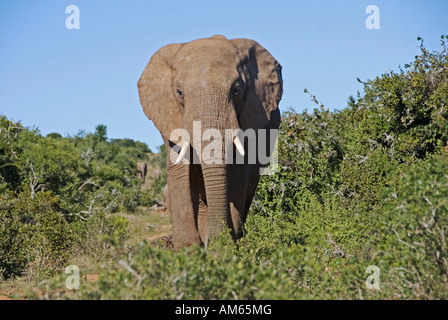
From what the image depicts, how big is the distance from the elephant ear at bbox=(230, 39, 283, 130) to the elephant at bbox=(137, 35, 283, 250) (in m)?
0.01

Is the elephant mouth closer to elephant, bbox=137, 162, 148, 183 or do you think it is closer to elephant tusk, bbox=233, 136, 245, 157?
elephant tusk, bbox=233, 136, 245, 157

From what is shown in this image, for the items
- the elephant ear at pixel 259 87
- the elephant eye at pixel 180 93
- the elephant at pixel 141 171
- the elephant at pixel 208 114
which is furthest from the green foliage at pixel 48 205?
the elephant at pixel 141 171

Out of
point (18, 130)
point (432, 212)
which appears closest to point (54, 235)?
point (432, 212)

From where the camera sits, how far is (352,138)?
11953 mm

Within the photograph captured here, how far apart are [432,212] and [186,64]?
11.3 feet

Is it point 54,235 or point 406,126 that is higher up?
point 406,126

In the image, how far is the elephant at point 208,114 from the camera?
6719 mm

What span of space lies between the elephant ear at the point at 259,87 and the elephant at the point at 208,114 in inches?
0.5

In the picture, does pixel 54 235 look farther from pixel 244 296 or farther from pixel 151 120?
pixel 244 296

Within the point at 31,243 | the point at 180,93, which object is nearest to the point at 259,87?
the point at 180,93

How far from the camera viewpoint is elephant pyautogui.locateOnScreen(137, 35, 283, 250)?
22.0 ft

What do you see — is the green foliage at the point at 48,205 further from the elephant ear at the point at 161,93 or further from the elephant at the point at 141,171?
the elephant at the point at 141,171

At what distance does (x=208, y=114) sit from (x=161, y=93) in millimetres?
1037

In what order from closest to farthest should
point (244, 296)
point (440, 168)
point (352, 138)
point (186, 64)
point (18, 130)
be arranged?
point (244, 296)
point (440, 168)
point (186, 64)
point (352, 138)
point (18, 130)
